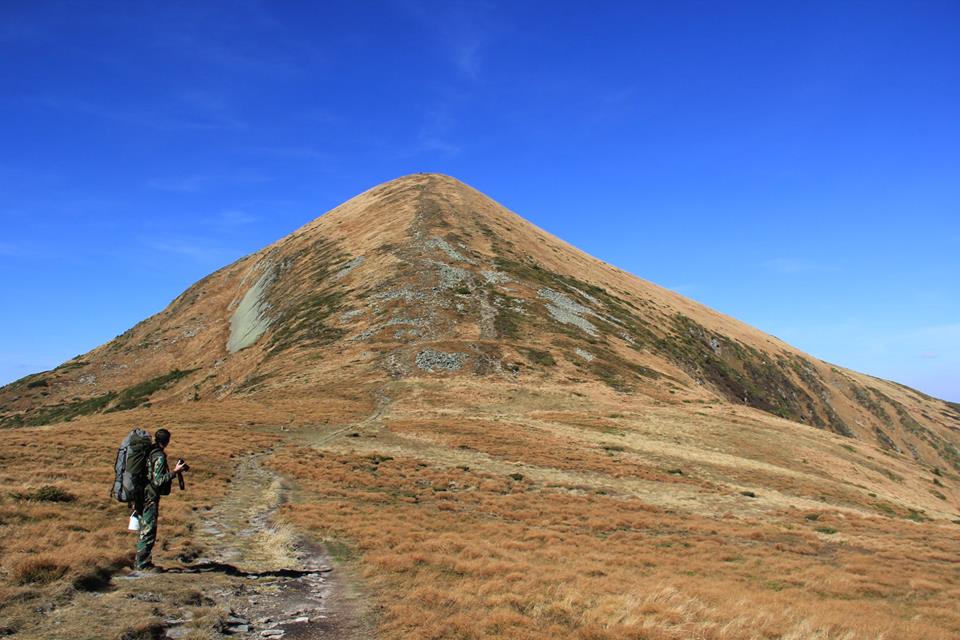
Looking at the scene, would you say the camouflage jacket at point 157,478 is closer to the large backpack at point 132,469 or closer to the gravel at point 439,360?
the large backpack at point 132,469

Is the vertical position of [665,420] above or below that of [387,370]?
below

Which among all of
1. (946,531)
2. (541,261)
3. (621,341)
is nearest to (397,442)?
(946,531)

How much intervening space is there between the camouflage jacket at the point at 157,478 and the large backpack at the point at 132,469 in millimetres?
105

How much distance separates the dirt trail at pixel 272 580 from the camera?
10.3 m

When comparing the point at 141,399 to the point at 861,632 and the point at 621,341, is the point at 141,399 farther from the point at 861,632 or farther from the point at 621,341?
the point at 861,632

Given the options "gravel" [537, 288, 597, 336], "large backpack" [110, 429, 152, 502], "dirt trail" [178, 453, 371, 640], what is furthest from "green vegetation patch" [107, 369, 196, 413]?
"large backpack" [110, 429, 152, 502]

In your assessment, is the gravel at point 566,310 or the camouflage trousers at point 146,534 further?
the gravel at point 566,310

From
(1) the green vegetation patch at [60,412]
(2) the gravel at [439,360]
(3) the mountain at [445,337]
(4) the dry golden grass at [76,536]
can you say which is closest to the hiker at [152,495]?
(4) the dry golden grass at [76,536]

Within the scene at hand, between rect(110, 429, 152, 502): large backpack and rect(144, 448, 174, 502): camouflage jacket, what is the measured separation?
4.2 inches

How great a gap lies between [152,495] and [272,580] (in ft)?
11.1

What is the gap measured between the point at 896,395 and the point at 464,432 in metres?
155

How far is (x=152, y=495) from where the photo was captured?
42.9 feet

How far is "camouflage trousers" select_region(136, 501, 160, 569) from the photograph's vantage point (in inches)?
501

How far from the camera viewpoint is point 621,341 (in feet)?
278
